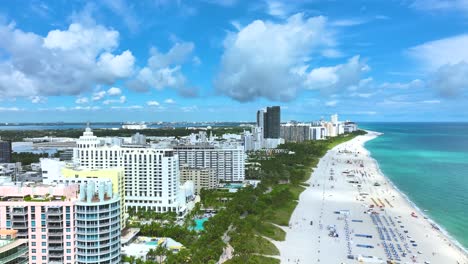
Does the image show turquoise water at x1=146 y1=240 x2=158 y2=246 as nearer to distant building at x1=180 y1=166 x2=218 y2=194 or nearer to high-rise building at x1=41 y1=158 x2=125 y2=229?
high-rise building at x1=41 y1=158 x2=125 y2=229

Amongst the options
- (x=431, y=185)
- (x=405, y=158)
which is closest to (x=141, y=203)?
(x=431, y=185)

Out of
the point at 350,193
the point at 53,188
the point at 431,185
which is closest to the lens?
the point at 53,188

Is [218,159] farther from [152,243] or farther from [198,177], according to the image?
[152,243]

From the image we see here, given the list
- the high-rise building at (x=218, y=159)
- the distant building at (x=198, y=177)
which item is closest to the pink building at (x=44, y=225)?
the distant building at (x=198, y=177)

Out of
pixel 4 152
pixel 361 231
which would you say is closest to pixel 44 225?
pixel 361 231

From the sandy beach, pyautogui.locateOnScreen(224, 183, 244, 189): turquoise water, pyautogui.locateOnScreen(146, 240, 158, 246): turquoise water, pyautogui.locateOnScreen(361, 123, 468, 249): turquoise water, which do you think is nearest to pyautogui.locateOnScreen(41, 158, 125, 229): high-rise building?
pyautogui.locateOnScreen(146, 240, 158, 246): turquoise water

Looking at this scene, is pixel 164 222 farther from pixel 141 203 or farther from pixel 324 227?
pixel 324 227
